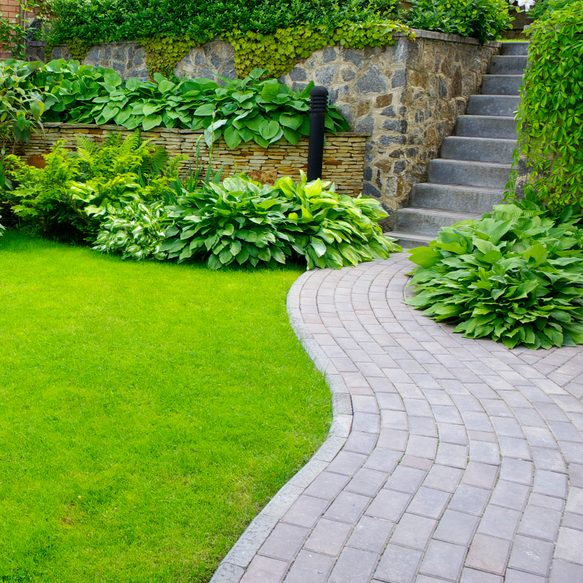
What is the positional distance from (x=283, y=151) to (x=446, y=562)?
20.0 ft

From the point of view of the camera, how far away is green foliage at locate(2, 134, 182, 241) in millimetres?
6969

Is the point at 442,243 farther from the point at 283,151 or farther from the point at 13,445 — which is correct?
the point at 13,445

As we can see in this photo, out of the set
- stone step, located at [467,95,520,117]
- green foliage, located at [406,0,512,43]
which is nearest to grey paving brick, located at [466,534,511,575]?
green foliage, located at [406,0,512,43]

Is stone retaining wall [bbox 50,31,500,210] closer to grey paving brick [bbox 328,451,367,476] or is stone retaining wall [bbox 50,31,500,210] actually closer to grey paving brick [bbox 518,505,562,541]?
grey paving brick [bbox 328,451,367,476]

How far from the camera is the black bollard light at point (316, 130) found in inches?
293

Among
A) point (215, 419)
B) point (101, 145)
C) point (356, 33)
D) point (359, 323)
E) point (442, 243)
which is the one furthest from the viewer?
point (101, 145)

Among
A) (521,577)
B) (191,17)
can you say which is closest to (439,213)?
(191,17)

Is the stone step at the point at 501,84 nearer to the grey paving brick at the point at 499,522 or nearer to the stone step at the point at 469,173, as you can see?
the stone step at the point at 469,173

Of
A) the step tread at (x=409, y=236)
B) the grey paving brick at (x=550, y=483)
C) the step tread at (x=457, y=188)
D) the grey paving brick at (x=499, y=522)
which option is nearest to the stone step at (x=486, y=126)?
the step tread at (x=457, y=188)

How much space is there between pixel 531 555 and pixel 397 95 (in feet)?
19.8

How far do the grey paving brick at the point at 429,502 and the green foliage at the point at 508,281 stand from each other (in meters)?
2.03

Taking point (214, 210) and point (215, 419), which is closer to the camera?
point (215, 419)

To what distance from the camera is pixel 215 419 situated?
341 centimetres

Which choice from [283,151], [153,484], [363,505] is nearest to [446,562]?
[363,505]
